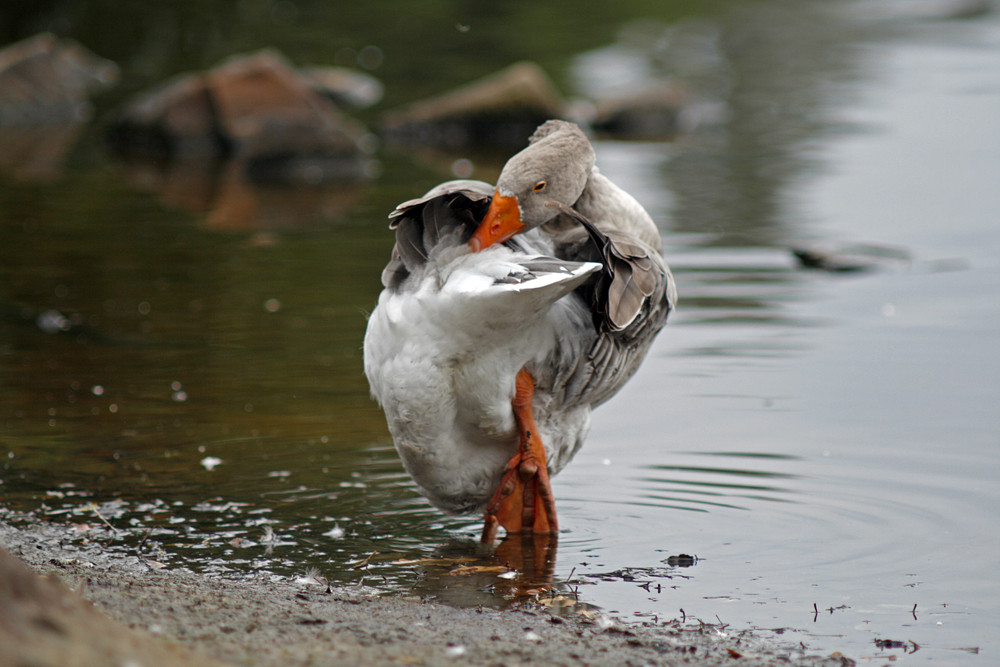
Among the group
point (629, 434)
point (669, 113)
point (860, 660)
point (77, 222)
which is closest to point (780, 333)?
point (629, 434)

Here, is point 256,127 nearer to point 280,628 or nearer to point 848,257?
point 848,257

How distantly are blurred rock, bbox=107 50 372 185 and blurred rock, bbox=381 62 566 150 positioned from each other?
150cm

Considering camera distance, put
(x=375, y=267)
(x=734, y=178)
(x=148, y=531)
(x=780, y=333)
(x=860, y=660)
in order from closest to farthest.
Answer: (x=860, y=660) → (x=148, y=531) → (x=780, y=333) → (x=375, y=267) → (x=734, y=178)

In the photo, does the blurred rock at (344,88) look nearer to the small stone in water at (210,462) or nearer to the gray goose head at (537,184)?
the small stone in water at (210,462)

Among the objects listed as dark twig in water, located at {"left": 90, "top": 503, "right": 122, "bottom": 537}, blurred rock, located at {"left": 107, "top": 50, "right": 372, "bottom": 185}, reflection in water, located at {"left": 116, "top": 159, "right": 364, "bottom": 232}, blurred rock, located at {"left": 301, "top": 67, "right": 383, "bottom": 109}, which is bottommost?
dark twig in water, located at {"left": 90, "top": 503, "right": 122, "bottom": 537}

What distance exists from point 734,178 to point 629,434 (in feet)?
28.7

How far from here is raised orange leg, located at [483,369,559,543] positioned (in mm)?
4871

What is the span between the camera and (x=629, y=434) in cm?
654

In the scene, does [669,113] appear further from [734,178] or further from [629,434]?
[629,434]

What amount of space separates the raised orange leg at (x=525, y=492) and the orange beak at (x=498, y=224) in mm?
604

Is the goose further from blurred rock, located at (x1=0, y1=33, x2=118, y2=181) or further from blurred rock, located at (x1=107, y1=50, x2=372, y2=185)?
blurred rock, located at (x1=0, y1=33, x2=118, y2=181)

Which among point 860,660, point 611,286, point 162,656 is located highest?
point 611,286

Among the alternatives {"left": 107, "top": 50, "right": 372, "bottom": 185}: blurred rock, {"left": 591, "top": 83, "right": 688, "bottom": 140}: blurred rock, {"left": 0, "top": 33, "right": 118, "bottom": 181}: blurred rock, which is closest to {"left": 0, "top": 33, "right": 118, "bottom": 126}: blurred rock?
{"left": 0, "top": 33, "right": 118, "bottom": 181}: blurred rock

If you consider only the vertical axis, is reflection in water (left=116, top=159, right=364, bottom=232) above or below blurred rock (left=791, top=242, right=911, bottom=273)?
above
